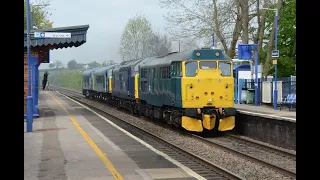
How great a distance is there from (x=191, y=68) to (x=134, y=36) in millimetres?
53158

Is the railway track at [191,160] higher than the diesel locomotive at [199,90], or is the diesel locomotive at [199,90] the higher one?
the diesel locomotive at [199,90]

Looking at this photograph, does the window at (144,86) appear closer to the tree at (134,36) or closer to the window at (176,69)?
the window at (176,69)

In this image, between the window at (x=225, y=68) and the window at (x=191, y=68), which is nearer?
the window at (x=191, y=68)

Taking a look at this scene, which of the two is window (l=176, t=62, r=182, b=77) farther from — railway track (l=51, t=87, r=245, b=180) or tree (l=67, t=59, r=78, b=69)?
tree (l=67, t=59, r=78, b=69)

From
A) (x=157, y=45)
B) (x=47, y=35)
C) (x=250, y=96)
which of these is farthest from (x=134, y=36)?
(x=47, y=35)

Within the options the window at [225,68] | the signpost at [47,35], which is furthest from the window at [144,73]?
the window at [225,68]

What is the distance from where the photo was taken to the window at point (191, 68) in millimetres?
16859

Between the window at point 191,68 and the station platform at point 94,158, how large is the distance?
10.3 feet

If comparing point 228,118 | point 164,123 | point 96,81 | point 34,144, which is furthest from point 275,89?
point 96,81

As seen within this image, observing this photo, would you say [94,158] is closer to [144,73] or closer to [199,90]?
[199,90]

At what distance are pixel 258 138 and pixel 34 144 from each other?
790 centimetres

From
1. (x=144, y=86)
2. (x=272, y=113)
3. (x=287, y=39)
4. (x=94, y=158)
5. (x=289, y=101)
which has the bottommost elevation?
(x=94, y=158)

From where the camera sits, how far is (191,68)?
55.6 feet

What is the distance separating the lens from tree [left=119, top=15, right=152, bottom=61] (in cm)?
6812
